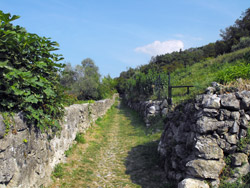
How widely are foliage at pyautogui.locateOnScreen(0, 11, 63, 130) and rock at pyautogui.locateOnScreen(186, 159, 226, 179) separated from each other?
10.6ft

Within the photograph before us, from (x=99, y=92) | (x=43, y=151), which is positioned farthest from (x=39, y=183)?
(x=99, y=92)

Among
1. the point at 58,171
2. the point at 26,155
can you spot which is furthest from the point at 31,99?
the point at 58,171

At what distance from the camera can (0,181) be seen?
2863mm

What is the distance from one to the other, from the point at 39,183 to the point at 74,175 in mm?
1317

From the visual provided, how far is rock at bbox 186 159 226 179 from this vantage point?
4164 millimetres

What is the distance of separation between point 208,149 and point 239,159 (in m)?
0.62

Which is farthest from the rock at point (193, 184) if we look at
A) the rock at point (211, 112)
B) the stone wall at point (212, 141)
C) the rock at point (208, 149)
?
the rock at point (211, 112)

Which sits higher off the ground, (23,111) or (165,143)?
(23,111)

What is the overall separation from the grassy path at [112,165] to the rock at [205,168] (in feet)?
3.25

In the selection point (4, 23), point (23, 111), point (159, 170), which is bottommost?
point (159, 170)

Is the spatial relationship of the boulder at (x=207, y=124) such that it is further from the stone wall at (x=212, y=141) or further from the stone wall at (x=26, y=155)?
the stone wall at (x=26, y=155)

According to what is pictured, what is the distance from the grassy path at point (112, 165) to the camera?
5.23 meters

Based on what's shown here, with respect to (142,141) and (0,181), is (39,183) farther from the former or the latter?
(142,141)

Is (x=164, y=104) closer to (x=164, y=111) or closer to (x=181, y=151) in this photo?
(x=164, y=111)
